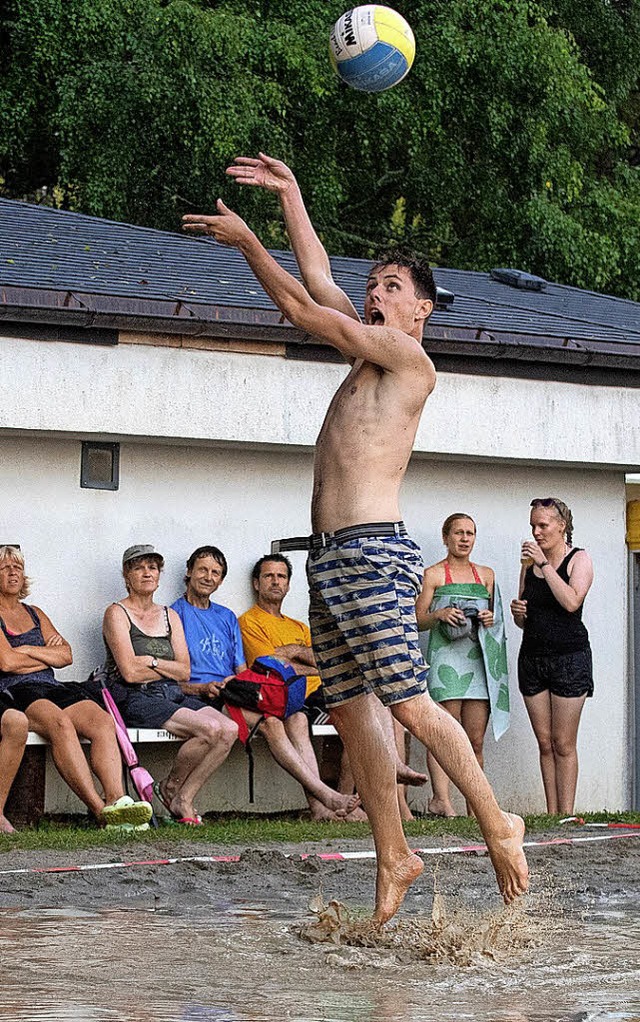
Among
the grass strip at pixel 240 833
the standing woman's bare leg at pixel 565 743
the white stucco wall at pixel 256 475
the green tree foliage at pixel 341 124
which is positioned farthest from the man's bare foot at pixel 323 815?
the green tree foliage at pixel 341 124

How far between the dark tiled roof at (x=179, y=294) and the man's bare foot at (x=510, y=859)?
18.8 feet

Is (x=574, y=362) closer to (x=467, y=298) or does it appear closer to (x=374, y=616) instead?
(x=467, y=298)

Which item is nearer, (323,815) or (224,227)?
(224,227)

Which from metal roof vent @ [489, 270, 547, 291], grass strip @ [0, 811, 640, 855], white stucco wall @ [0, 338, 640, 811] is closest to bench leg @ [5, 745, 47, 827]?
grass strip @ [0, 811, 640, 855]

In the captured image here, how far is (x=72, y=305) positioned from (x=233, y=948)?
5.78m

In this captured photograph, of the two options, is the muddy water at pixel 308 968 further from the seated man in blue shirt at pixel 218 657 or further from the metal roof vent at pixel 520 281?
the metal roof vent at pixel 520 281

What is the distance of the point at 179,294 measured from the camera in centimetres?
1102

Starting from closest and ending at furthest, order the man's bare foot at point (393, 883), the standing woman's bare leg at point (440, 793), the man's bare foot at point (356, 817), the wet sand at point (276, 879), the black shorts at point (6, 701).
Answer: the man's bare foot at point (393, 883)
the wet sand at point (276, 879)
the black shorts at point (6, 701)
the man's bare foot at point (356, 817)
the standing woman's bare leg at point (440, 793)

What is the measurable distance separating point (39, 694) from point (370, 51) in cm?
420

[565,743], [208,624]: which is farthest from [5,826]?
[565,743]

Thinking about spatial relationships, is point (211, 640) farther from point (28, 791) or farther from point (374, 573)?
point (374, 573)

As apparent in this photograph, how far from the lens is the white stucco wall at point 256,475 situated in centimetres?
1048

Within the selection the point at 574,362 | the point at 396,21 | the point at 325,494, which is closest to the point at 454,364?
the point at 574,362

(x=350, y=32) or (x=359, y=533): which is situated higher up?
(x=350, y=32)
